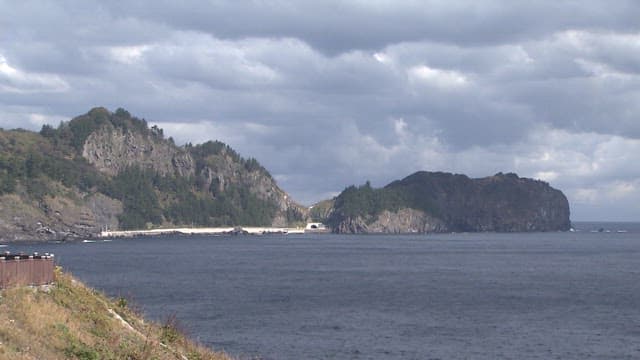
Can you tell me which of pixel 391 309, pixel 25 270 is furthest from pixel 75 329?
pixel 391 309

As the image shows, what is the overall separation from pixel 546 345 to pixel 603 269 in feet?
356

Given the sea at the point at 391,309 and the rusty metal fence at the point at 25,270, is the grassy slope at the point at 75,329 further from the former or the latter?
the sea at the point at 391,309

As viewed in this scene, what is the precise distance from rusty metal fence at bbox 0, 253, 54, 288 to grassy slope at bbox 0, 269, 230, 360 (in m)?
0.50

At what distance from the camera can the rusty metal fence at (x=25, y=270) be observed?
39.9m

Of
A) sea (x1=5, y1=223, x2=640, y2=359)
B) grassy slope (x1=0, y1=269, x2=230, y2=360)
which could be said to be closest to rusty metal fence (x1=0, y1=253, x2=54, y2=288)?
grassy slope (x1=0, y1=269, x2=230, y2=360)

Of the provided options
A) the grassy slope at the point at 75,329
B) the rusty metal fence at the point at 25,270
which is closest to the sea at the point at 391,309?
the grassy slope at the point at 75,329

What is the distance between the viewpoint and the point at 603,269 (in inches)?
7151

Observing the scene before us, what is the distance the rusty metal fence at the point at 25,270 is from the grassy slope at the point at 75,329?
504 millimetres

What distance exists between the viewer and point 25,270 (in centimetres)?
4106

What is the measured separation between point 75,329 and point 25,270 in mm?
4853

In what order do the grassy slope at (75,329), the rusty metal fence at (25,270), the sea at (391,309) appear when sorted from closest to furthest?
the grassy slope at (75,329)
the rusty metal fence at (25,270)
the sea at (391,309)

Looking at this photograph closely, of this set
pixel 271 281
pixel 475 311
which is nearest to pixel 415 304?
pixel 475 311

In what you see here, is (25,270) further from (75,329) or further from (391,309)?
(391,309)

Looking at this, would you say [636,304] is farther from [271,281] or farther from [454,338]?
[271,281]
